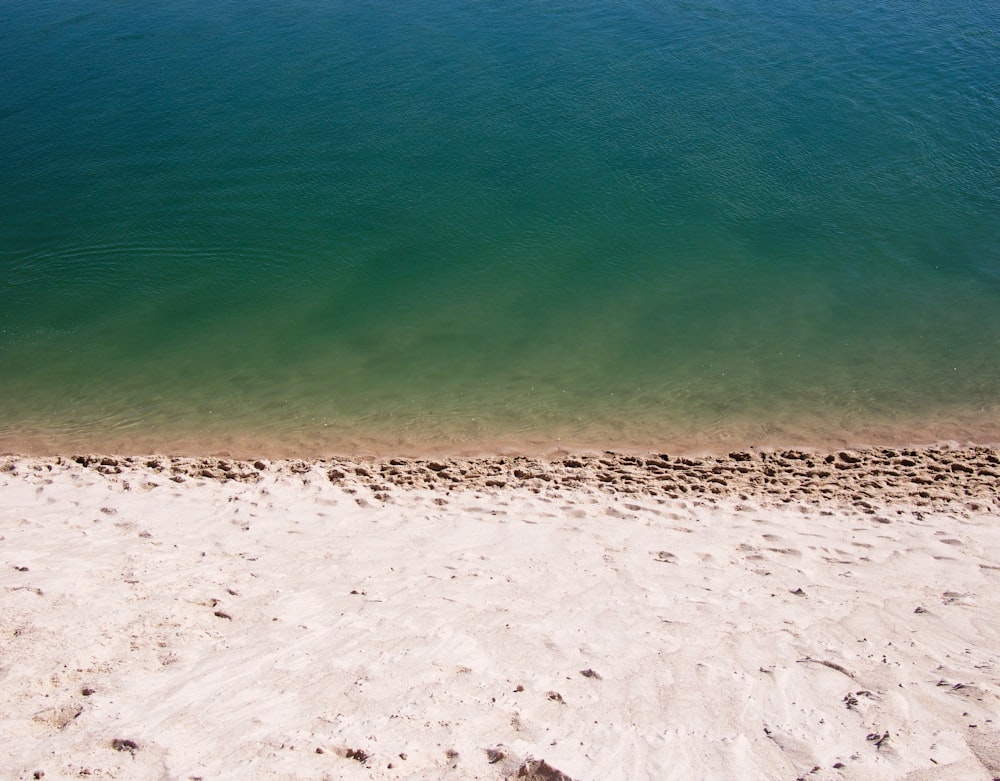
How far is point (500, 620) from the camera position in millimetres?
6070

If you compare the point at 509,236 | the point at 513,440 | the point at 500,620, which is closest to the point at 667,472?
the point at 513,440

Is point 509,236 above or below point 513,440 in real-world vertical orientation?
above

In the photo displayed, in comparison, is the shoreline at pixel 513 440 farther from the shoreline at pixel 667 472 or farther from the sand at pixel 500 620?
the sand at pixel 500 620

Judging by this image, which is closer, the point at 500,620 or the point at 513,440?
the point at 500,620

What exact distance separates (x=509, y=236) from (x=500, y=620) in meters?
9.72

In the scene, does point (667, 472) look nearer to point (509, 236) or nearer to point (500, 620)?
point (500, 620)

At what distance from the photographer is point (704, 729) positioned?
491 cm

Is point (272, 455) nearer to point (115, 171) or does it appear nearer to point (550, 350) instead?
point (550, 350)

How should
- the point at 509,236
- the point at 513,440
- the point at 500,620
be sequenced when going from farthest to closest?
the point at 509,236 → the point at 513,440 → the point at 500,620

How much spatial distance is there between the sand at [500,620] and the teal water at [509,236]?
1871 mm

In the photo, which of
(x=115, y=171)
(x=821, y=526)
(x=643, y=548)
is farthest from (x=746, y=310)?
(x=115, y=171)

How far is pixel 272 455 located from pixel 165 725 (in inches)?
221

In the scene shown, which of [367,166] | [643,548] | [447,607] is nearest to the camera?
[447,607]

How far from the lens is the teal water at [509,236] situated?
1117cm
